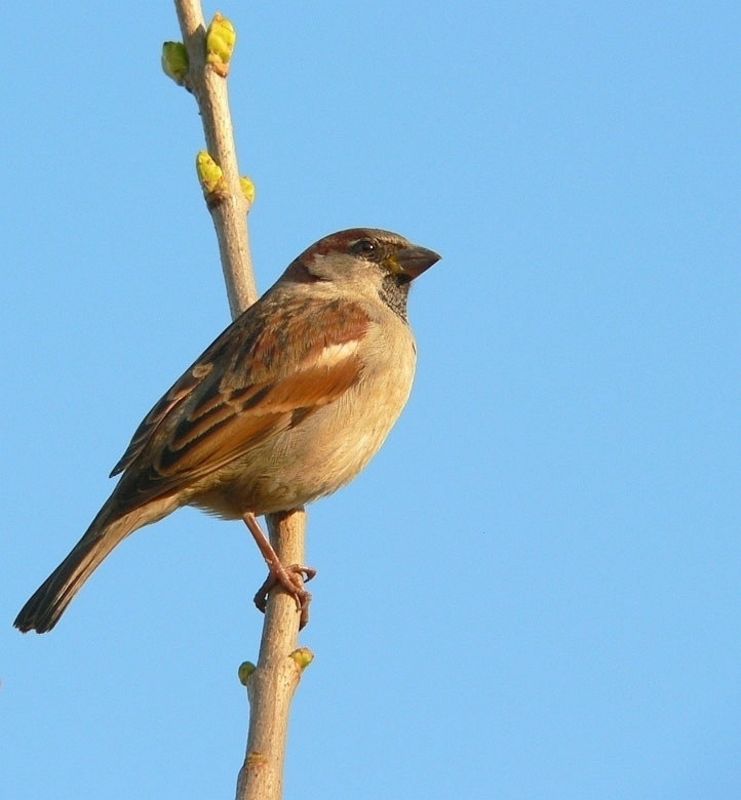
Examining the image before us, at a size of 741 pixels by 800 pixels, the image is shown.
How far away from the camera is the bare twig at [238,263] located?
3996mm

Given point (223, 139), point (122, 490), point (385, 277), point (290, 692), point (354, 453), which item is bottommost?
point (290, 692)

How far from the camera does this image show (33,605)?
493cm

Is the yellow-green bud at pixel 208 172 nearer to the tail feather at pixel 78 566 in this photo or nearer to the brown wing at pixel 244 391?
the brown wing at pixel 244 391

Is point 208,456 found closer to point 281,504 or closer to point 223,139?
point 281,504

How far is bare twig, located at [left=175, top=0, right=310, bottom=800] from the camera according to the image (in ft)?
13.1

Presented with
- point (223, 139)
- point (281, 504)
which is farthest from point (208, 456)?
point (223, 139)

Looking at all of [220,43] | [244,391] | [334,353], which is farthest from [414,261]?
[220,43]

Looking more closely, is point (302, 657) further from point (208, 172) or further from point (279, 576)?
point (208, 172)

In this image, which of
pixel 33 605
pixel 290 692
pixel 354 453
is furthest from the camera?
pixel 354 453

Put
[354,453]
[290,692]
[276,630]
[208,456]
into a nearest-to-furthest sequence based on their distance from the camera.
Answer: [290,692], [276,630], [208,456], [354,453]

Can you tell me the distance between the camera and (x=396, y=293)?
6.57 metres

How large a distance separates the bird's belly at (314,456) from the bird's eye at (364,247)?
2.73ft

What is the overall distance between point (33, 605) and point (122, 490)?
55cm

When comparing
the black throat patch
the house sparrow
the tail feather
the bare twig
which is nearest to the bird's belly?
the house sparrow
